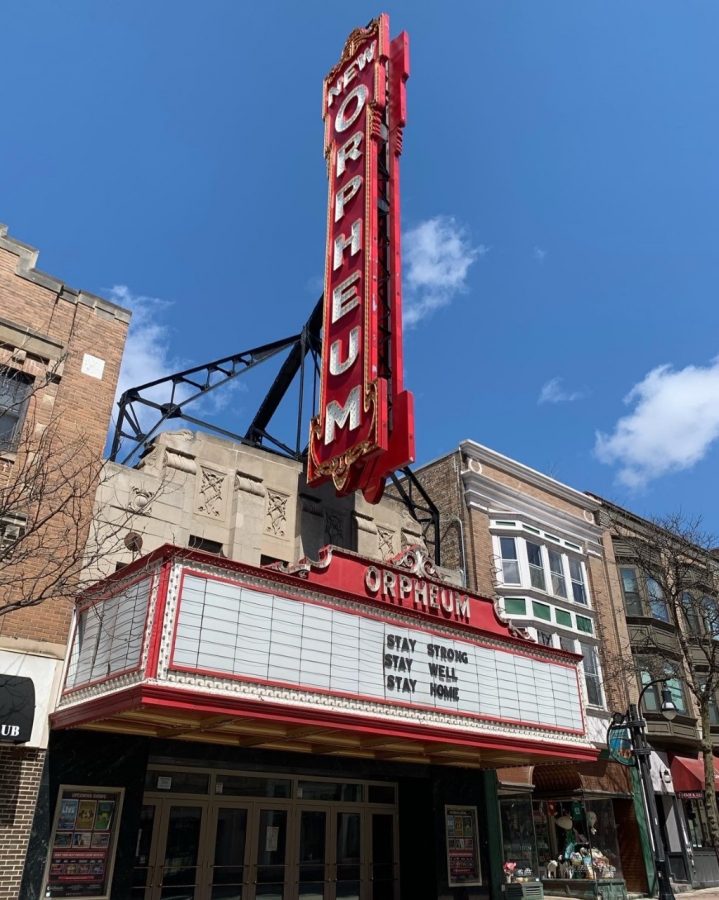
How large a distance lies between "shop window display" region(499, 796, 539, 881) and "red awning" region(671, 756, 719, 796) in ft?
30.3

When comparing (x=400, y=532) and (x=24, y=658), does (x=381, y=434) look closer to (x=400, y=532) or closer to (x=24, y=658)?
(x=400, y=532)

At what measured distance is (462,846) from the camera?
18.4 m

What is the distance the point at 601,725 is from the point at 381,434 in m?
17.1

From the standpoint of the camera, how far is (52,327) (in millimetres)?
15828

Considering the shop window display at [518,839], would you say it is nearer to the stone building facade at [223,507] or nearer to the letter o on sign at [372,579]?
the stone building facade at [223,507]

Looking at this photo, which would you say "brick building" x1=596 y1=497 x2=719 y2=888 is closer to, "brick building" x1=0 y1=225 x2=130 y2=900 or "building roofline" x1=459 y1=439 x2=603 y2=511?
"building roofline" x1=459 y1=439 x2=603 y2=511

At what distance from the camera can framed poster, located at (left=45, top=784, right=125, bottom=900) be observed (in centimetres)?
1241

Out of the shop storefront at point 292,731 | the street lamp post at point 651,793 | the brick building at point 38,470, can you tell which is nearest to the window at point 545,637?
the street lamp post at point 651,793

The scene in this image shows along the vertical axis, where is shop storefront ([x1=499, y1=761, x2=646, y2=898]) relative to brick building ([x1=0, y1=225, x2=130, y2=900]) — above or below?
below

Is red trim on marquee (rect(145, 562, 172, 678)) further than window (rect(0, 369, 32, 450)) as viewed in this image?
No

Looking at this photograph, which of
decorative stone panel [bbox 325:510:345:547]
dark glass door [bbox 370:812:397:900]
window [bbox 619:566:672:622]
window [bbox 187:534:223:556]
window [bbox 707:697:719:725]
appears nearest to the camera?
window [bbox 187:534:223:556]

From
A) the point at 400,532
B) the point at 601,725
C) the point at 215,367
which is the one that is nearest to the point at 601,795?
the point at 601,725

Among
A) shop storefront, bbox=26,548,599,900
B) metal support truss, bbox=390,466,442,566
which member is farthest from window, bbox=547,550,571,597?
shop storefront, bbox=26,548,599,900

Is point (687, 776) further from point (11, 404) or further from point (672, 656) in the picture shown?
point (11, 404)
